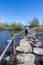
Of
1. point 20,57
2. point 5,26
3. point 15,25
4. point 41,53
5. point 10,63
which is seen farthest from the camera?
point 5,26

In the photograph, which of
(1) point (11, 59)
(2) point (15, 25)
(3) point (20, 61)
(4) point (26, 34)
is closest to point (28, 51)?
(1) point (11, 59)

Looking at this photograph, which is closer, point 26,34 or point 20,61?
point 20,61

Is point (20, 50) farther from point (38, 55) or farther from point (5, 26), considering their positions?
point (5, 26)

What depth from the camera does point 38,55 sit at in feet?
24.6

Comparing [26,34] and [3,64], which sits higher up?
[26,34]

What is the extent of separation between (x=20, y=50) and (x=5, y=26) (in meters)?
64.7

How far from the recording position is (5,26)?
7194 centimetres

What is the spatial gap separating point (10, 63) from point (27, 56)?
39.8 inches

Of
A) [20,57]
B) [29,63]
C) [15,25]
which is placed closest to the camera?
[29,63]

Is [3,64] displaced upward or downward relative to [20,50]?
downward

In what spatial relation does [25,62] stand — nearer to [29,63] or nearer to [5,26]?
[29,63]

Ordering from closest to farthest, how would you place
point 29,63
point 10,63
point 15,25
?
point 29,63 → point 10,63 → point 15,25

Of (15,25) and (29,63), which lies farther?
(15,25)

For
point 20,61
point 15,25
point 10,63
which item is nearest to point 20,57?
point 20,61
